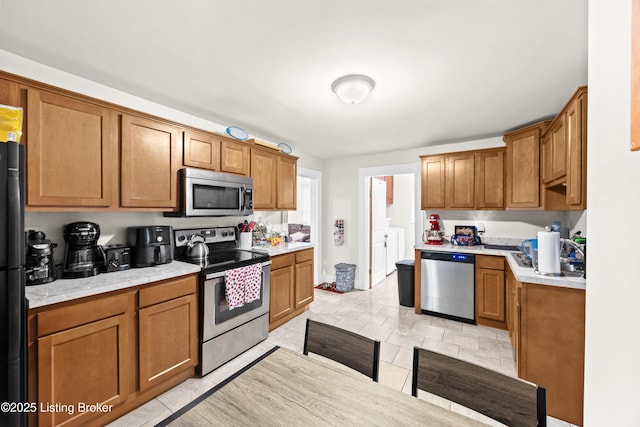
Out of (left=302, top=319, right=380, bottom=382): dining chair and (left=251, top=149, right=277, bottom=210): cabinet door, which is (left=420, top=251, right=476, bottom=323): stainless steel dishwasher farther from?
(left=302, top=319, right=380, bottom=382): dining chair

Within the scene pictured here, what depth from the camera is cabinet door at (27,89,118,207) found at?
5.21 feet

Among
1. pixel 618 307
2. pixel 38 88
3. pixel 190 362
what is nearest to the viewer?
pixel 618 307

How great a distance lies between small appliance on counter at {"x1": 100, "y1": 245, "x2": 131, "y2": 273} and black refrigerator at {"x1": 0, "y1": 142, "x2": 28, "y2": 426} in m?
0.70

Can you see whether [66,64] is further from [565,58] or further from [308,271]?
[565,58]

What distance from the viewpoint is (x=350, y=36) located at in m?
1.56

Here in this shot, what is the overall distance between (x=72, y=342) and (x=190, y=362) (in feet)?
2.70

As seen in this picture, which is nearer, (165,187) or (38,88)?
(38,88)

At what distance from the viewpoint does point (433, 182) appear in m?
3.66

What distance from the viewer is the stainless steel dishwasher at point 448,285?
315 centimetres

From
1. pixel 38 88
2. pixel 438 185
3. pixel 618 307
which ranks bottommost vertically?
pixel 618 307

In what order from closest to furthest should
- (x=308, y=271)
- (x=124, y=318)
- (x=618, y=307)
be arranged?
(x=618, y=307) < (x=124, y=318) < (x=308, y=271)

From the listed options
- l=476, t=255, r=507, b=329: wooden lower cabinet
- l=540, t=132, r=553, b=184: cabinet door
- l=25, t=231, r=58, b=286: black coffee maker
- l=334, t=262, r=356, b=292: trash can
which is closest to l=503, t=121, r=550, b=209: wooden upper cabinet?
l=540, t=132, r=553, b=184: cabinet door

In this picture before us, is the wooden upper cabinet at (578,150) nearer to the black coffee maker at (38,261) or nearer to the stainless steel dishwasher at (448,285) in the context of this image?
the stainless steel dishwasher at (448,285)

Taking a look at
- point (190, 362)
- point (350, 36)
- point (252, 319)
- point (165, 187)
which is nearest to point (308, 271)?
point (252, 319)
